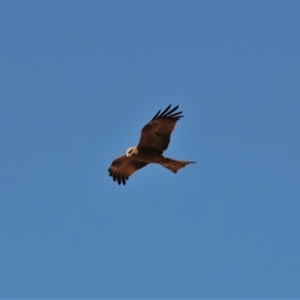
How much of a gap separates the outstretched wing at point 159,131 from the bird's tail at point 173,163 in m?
0.28

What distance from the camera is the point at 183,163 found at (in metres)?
19.9

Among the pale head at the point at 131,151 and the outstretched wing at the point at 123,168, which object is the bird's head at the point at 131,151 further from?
the outstretched wing at the point at 123,168

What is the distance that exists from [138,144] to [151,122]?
747mm

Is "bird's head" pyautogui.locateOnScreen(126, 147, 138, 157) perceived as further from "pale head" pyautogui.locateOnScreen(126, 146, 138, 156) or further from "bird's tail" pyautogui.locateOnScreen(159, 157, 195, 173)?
"bird's tail" pyautogui.locateOnScreen(159, 157, 195, 173)

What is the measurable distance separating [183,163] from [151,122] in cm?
129

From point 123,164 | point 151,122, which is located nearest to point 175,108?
point 151,122

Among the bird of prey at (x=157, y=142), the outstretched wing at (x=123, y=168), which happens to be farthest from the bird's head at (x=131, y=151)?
the outstretched wing at (x=123, y=168)

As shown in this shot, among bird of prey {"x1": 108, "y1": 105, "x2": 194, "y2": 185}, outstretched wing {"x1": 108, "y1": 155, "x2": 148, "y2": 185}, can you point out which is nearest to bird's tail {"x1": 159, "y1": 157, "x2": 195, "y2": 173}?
bird of prey {"x1": 108, "y1": 105, "x2": 194, "y2": 185}

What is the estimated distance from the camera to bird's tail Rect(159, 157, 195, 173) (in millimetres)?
19922

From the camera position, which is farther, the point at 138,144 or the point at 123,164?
the point at 123,164

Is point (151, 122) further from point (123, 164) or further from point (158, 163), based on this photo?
point (123, 164)

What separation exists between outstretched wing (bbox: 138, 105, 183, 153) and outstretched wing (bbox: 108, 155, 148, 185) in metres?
1.91

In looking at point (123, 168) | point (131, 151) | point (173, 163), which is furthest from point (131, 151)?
point (123, 168)

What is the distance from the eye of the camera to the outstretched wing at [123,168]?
2206cm
